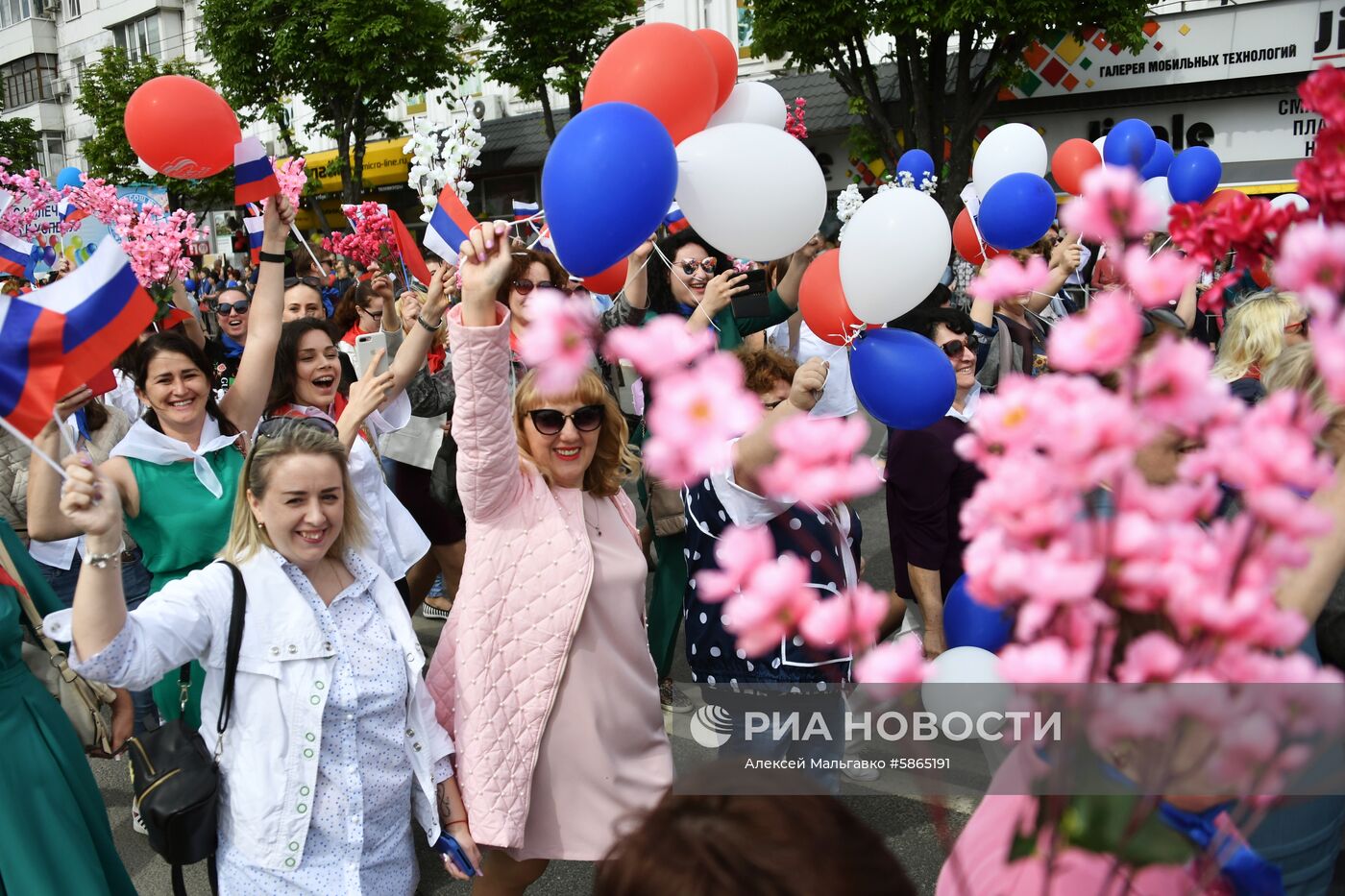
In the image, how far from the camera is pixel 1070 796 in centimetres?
91

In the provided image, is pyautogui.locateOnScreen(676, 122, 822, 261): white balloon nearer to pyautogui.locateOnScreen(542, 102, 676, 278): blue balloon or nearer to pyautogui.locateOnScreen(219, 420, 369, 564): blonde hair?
pyautogui.locateOnScreen(542, 102, 676, 278): blue balloon

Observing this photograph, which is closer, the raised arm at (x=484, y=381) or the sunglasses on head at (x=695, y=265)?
the raised arm at (x=484, y=381)

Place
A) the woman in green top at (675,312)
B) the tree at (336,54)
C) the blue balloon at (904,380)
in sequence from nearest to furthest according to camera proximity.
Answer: the blue balloon at (904,380)
the woman in green top at (675,312)
the tree at (336,54)

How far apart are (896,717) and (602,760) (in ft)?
4.22

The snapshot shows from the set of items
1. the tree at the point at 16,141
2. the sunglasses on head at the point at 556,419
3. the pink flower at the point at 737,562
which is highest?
the tree at the point at 16,141

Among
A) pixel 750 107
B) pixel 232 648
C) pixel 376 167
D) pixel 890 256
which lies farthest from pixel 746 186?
pixel 376 167

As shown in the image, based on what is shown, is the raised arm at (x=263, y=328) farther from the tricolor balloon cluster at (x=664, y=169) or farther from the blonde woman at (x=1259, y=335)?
the blonde woman at (x=1259, y=335)

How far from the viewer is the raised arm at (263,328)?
317cm

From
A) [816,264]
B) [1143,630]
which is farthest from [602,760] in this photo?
[1143,630]

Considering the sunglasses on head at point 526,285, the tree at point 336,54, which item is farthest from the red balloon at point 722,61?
the tree at point 336,54

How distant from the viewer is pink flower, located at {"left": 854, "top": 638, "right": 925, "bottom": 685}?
32.3 inches

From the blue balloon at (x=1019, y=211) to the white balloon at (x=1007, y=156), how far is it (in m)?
1.29

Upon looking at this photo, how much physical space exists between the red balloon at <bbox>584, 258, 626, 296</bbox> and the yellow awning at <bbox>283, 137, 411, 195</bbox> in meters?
24.5

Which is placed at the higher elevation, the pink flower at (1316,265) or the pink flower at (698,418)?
the pink flower at (1316,265)
